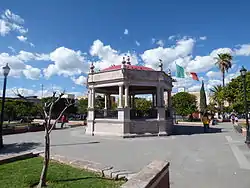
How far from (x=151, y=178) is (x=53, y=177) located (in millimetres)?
2882

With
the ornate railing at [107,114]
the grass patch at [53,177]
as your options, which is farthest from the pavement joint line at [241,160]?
the ornate railing at [107,114]

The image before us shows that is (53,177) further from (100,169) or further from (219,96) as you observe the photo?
(219,96)

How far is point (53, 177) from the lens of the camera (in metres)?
5.44

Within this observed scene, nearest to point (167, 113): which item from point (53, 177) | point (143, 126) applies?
point (143, 126)

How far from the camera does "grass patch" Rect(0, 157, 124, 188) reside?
497cm

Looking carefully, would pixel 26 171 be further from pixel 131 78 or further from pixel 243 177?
pixel 131 78

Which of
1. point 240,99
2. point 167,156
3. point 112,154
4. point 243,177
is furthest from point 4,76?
point 240,99

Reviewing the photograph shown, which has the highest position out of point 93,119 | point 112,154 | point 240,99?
point 240,99

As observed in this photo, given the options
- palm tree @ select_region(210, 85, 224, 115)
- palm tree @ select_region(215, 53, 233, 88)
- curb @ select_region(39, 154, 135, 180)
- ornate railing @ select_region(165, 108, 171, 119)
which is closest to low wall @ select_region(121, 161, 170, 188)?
curb @ select_region(39, 154, 135, 180)

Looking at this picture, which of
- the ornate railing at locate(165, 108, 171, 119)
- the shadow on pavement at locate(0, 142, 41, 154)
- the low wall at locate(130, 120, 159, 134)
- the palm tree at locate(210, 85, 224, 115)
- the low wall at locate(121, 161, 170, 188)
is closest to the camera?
the low wall at locate(121, 161, 170, 188)

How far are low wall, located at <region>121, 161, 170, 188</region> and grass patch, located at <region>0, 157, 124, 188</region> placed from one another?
3.38 feet

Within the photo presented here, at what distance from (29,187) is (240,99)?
2629 centimetres

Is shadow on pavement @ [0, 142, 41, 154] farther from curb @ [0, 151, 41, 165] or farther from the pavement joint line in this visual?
the pavement joint line

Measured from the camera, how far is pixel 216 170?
7348mm
